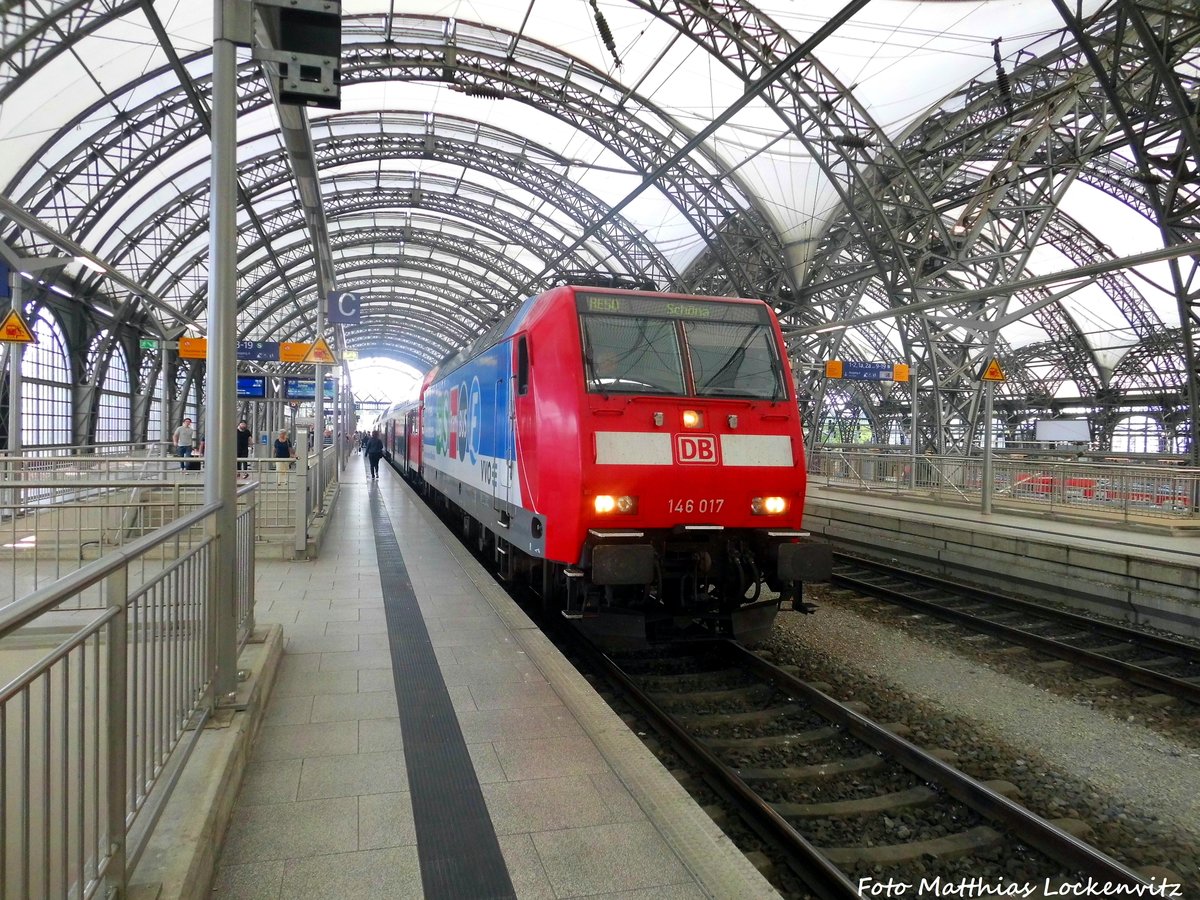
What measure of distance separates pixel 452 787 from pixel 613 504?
8.98 ft

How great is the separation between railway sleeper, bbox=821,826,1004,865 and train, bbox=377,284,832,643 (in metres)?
2.48

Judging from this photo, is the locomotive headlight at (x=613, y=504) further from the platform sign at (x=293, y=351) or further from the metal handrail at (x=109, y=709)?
the platform sign at (x=293, y=351)

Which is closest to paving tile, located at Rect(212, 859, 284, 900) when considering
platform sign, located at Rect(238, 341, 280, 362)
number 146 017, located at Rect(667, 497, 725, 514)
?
number 146 017, located at Rect(667, 497, 725, 514)

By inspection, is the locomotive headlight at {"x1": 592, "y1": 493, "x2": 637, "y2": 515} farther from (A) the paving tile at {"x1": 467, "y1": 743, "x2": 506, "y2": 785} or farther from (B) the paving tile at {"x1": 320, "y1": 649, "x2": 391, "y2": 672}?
(A) the paving tile at {"x1": 467, "y1": 743, "x2": 506, "y2": 785}

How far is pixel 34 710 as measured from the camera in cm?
211

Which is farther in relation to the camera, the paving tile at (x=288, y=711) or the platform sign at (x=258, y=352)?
the platform sign at (x=258, y=352)

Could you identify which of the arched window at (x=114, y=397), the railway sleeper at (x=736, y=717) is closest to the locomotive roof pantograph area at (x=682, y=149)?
the arched window at (x=114, y=397)

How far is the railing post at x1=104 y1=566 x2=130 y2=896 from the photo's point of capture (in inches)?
95.7

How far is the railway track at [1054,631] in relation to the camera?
6.93m

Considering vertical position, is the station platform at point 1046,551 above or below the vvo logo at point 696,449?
below

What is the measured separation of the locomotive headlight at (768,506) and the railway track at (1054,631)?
3.28 metres

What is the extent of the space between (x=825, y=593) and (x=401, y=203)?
2788 centimetres

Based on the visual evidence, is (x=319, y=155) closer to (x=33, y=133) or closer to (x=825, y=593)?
(x=33, y=133)

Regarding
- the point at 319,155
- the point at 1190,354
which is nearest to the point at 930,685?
the point at 1190,354
